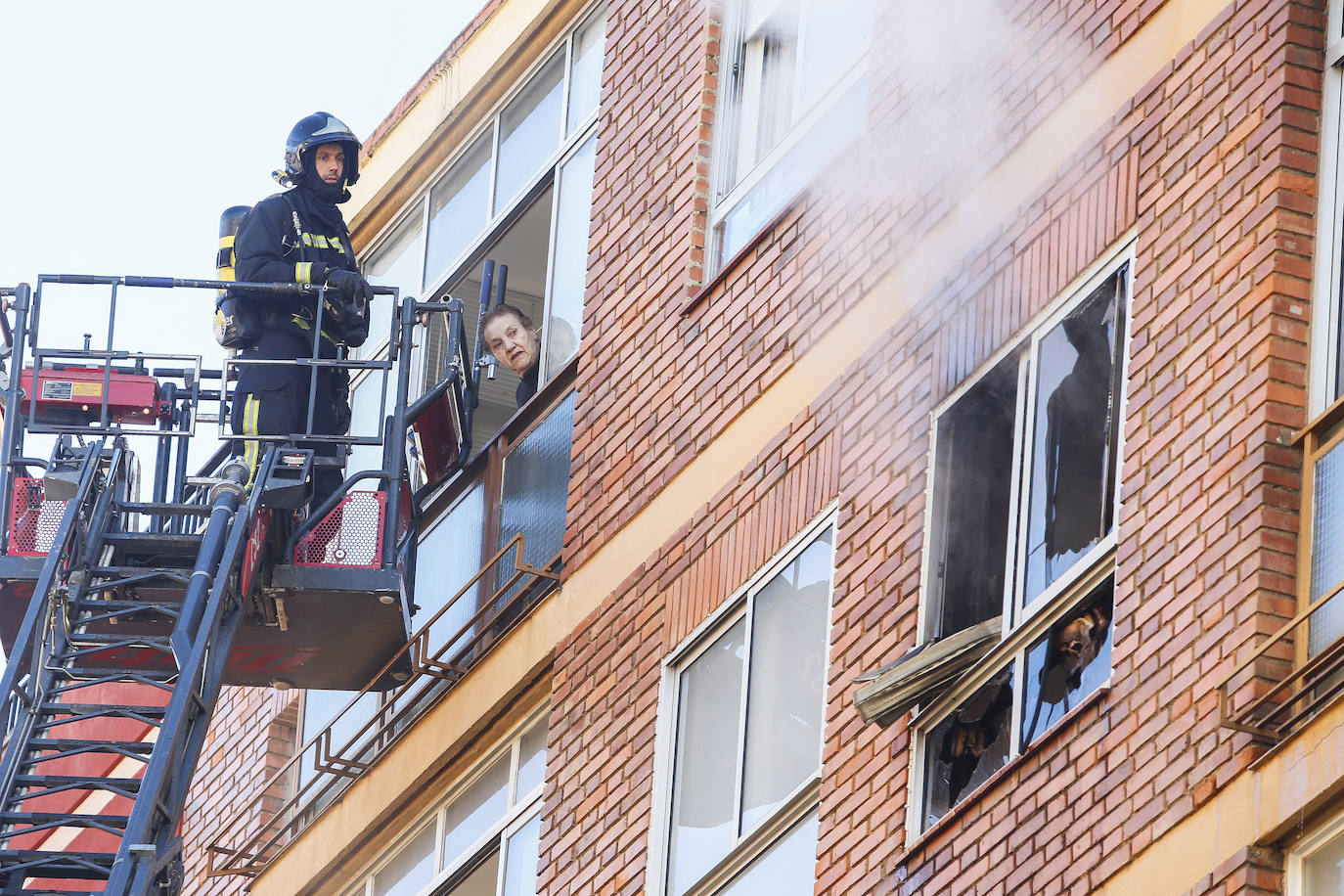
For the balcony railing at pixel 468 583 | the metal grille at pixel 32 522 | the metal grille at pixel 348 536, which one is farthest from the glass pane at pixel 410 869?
the metal grille at pixel 32 522

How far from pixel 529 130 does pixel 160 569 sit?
437 cm

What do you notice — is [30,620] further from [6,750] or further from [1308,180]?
[1308,180]

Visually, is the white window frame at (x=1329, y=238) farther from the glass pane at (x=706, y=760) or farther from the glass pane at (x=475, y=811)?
the glass pane at (x=475, y=811)

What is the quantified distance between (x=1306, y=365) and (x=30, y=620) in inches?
238

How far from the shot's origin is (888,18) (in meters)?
11.2

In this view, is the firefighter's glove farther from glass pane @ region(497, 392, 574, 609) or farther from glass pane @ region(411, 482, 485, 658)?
glass pane @ region(411, 482, 485, 658)

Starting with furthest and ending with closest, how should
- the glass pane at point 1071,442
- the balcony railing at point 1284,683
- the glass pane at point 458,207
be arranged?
the glass pane at point 458,207, the glass pane at point 1071,442, the balcony railing at point 1284,683

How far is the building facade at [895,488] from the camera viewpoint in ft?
26.7

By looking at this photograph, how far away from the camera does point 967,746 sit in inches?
363

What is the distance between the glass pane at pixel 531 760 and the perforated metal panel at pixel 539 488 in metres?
0.95

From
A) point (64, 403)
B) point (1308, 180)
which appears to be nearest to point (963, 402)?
point (1308, 180)

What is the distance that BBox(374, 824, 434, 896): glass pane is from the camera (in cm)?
1367

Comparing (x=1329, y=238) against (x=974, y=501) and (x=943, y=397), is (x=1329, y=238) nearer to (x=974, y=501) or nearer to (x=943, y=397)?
(x=974, y=501)

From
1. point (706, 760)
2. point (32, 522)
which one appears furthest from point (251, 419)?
point (706, 760)
